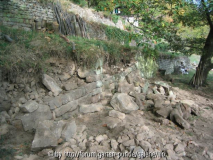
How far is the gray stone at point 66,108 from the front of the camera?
301 cm

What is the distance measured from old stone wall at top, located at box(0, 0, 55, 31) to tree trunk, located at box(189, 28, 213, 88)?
21.8 ft

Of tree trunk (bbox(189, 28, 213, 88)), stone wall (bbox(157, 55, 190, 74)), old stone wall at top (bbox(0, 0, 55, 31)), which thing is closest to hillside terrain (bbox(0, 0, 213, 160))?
old stone wall at top (bbox(0, 0, 55, 31))

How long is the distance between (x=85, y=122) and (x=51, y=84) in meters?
1.00

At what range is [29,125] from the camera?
2.55 metres

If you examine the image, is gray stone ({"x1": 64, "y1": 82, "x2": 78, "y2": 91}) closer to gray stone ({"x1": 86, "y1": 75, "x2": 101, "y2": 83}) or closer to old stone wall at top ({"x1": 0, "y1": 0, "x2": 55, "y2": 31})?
gray stone ({"x1": 86, "y1": 75, "x2": 101, "y2": 83})

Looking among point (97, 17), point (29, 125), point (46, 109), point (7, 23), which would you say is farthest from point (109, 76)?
point (97, 17)

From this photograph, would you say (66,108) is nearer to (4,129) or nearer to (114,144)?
(4,129)

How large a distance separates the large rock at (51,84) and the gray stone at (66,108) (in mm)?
301

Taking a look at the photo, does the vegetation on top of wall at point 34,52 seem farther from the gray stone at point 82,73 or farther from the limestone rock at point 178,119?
the limestone rock at point 178,119

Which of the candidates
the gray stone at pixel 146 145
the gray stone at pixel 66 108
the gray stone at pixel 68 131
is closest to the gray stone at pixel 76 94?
the gray stone at pixel 66 108

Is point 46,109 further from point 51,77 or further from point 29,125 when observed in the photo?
point 51,77

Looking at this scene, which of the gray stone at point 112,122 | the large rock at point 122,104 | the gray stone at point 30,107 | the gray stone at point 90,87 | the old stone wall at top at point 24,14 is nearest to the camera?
the gray stone at point 30,107

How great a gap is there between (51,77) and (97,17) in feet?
27.2

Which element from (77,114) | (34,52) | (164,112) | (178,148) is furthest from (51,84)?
(164,112)
